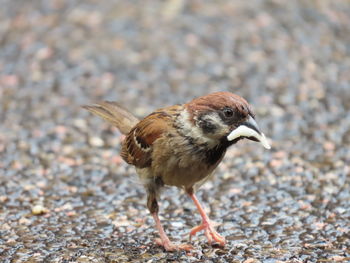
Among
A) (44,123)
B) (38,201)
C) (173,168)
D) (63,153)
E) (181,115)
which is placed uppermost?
(44,123)

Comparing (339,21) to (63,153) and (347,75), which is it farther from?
(63,153)

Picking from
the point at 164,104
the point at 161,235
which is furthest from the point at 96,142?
the point at 161,235

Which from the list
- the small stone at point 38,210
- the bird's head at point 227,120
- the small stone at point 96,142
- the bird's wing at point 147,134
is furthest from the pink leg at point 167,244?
the small stone at point 96,142

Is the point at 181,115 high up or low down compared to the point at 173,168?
up

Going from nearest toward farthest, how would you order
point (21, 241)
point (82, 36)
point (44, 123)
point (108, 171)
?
point (21, 241) < point (108, 171) < point (44, 123) < point (82, 36)

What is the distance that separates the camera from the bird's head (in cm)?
396

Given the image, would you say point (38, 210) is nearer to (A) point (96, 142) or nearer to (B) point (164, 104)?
(A) point (96, 142)

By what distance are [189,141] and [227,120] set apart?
0.31m

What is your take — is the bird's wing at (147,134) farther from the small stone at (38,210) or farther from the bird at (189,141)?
the small stone at (38,210)

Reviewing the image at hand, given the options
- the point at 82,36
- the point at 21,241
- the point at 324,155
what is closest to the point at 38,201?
the point at 21,241

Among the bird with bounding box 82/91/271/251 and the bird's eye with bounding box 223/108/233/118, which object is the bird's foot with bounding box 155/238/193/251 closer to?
the bird with bounding box 82/91/271/251

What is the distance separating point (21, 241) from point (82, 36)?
15.8 feet

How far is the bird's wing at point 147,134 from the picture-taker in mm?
4359

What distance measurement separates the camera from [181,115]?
4250 millimetres
